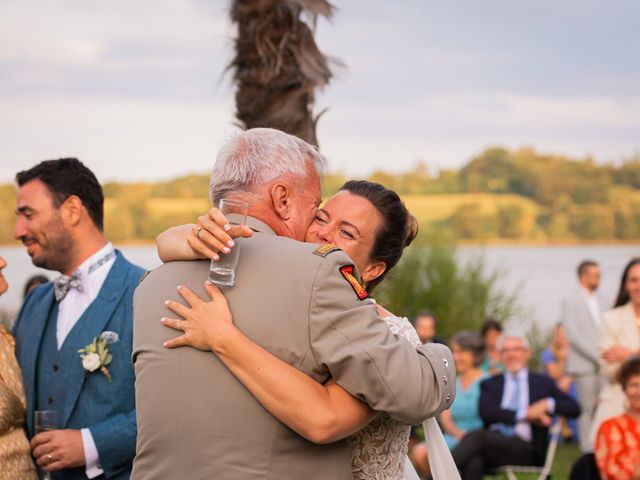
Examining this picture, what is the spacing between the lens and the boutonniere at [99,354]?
417 centimetres

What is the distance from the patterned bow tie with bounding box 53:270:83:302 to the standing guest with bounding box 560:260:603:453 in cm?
831

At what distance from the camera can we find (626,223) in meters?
25.4

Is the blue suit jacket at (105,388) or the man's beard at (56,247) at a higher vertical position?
the man's beard at (56,247)

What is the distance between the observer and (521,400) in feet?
29.8

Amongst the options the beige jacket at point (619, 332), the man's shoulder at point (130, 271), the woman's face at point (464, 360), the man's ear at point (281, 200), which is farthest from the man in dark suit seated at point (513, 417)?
the man's ear at point (281, 200)

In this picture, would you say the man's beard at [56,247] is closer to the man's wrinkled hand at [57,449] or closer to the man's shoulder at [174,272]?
the man's wrinkled hand at [57,449]

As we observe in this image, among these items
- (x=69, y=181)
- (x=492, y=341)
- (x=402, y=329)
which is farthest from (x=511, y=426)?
(x=402, y=329)

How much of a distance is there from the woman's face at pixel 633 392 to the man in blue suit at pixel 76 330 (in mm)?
4097

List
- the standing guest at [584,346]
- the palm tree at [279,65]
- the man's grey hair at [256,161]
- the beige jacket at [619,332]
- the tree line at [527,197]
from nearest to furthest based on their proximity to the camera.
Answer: the man's grey hair at [256,161]
the beige jacket at [619,332]
the palm tree at [279,65]
the standing guest at [584,346]
the tree line at [527,197]

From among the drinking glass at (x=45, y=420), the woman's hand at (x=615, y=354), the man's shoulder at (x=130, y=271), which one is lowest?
the woman's hand at (x=615, y=354)

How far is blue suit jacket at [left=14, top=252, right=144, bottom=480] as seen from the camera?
165 inches

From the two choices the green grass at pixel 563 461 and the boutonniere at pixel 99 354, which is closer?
the boutonniere at pixel 99 354

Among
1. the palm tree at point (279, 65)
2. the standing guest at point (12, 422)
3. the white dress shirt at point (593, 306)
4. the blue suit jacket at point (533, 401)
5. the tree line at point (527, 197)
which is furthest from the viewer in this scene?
the tree line at point (527, 197)

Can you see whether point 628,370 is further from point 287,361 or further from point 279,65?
point 287,361
